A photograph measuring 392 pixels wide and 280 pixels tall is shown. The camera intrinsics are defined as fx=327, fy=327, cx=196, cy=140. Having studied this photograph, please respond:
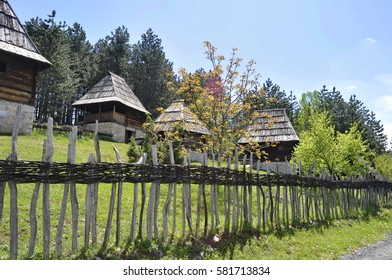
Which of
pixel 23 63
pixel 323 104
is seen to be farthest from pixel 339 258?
pixel 323 104

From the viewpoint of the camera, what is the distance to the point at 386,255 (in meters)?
6.81

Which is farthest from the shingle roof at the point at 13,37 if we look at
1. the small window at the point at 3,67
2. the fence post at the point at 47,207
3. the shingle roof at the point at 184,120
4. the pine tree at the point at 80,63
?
the pine tree at the point at 80,63

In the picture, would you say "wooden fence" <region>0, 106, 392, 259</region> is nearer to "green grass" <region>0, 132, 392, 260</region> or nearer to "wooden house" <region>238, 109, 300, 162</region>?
"green grass" <region>0, 132, 392, 260</region>

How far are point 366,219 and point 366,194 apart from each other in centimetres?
234

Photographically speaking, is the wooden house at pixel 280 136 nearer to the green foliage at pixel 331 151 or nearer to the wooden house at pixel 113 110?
the green foliage at pixel 331 151

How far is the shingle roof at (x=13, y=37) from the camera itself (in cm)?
1477

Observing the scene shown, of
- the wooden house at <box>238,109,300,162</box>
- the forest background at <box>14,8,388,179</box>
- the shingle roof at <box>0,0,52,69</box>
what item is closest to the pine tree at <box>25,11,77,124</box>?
the forest background at <box>14,8,388,179</box>

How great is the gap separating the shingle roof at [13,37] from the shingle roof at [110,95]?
8.31 m

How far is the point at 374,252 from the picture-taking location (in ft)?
23.6

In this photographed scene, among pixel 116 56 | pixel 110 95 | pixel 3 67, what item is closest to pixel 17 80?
pixel 3 67

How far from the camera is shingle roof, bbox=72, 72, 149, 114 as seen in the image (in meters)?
24.8

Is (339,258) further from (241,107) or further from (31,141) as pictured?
(31,141)

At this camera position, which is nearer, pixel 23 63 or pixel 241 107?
pixel 241 107

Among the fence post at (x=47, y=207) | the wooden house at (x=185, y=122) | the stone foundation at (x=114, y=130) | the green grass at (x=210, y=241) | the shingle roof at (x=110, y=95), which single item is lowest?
the green grass at (x=210, y=241)
